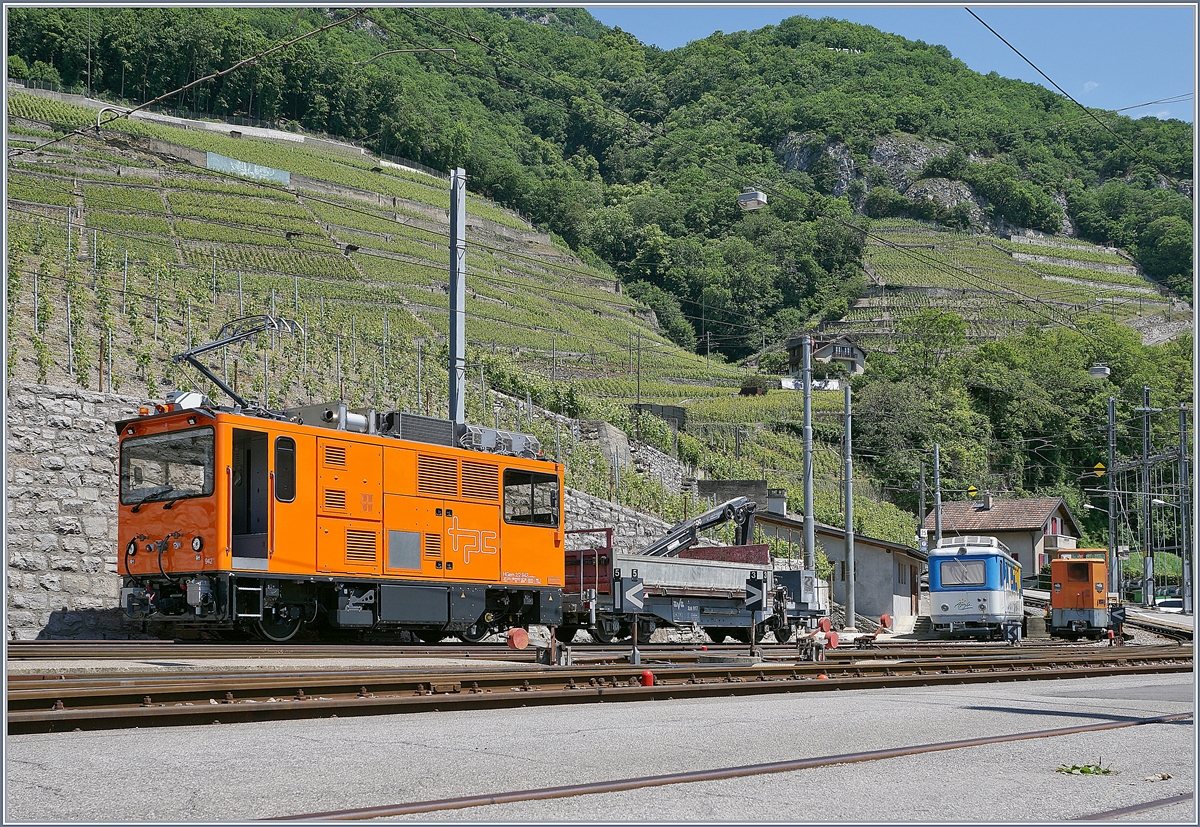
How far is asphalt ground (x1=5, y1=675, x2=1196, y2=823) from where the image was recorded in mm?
6398

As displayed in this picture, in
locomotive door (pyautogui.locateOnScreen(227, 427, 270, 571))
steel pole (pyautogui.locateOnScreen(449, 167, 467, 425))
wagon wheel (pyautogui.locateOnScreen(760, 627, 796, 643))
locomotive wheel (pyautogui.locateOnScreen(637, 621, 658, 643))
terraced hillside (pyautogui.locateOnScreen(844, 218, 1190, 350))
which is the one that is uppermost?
terraced hillside (pyautogui.locateOnScreen(844, 218, 1190, 350))

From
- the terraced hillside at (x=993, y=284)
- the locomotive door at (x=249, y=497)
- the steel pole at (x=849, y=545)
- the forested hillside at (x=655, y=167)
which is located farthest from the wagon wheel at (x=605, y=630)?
the forested hillside at (x=655, y=167)

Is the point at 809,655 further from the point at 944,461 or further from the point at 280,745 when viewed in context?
the point at 944,461

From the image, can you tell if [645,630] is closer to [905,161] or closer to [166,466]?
[166,466]

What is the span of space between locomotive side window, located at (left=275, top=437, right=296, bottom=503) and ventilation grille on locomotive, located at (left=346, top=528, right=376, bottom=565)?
1181 mm

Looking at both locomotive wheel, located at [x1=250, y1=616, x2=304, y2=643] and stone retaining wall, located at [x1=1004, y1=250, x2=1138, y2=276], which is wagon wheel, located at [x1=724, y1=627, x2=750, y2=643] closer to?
locomotive wheel, located at [x1=250, y1=616, x2=304, y2=643]

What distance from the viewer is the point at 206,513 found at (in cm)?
1594

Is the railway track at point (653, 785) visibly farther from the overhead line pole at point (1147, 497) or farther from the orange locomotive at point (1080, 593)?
the overhead line pole at point (1147, 497)

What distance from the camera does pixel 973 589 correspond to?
3353cm

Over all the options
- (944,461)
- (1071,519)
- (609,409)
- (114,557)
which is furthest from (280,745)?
(944,461)

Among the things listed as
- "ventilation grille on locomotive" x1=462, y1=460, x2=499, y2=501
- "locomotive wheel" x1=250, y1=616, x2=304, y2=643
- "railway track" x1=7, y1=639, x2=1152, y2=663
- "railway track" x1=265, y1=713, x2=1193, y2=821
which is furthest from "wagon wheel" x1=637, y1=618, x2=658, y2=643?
"railway track" x1=265, y1=713, x2=1193, y2=821

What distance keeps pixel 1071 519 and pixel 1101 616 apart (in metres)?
34.2

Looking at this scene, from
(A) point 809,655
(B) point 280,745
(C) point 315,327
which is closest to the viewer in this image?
(B) point 280,745

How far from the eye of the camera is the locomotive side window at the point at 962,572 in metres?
33.5
